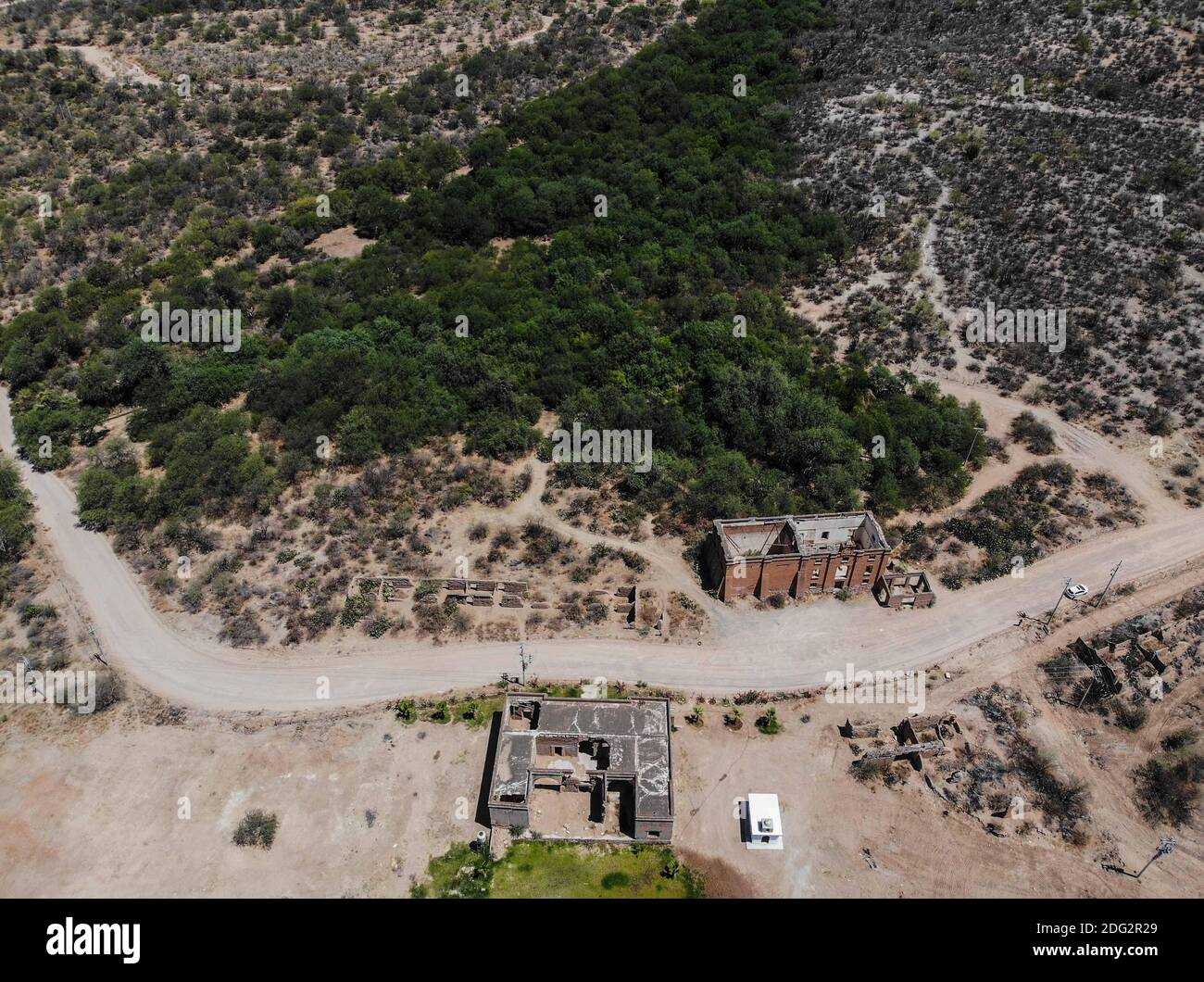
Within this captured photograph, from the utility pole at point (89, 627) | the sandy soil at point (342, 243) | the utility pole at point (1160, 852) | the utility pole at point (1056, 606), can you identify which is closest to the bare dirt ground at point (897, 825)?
the utility pole at point (1160, 852)

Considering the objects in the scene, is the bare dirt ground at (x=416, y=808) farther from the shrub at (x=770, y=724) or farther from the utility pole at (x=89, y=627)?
the utility pole at (x=89, y=627)

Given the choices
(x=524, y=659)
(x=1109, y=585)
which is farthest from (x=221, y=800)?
(x=1109, y=585)

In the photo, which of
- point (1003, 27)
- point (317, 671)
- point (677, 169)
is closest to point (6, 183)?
point (677, 169)

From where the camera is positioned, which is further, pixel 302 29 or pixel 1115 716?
pixel 302 29

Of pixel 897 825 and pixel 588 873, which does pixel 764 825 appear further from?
pixel 588 873

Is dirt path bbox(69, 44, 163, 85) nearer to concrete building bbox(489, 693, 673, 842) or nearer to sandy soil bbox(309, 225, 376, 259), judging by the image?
sandy soil bbox(309, 225, 376, 259)
